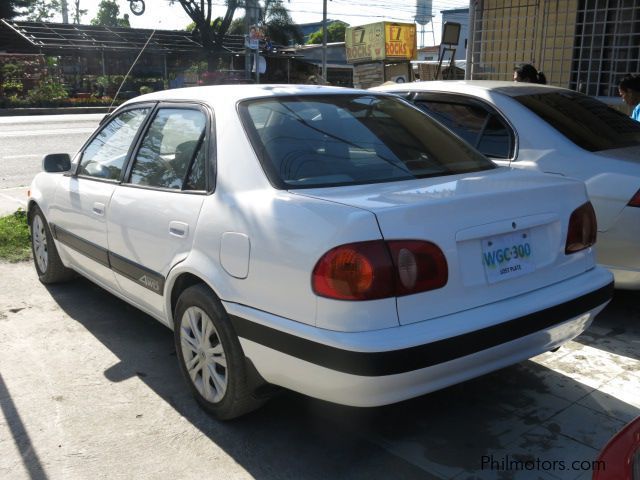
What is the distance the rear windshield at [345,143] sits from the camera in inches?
120

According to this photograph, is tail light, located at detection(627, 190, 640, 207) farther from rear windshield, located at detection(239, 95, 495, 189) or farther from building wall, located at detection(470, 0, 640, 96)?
building wall, located at detection(470, 0, 640, 96)

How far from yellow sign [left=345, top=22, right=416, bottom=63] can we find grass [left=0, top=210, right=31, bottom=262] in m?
7.06

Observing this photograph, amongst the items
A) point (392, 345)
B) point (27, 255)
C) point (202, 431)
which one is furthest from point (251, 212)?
point (27, 255)

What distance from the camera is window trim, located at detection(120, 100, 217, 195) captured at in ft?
10.5

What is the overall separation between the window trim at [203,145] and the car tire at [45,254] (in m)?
1.40

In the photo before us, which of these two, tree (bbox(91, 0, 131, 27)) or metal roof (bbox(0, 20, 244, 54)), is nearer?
metal roof (bbox(0, 20, 244, 54))

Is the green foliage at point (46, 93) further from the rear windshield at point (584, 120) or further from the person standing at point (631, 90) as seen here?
the rear windshield at point (584, 120)

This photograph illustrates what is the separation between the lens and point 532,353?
2.97 metres

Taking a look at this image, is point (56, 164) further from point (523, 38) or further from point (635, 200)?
point (523, 38)

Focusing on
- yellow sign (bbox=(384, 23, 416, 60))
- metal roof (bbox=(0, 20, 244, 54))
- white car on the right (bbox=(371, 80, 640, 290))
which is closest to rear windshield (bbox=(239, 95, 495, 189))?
white car on the right (bbox=(371, 80, 640, 290))

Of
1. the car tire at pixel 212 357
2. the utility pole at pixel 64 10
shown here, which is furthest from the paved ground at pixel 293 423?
the utility pole at pixel 64 10

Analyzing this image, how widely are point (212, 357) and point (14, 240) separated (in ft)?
13.7

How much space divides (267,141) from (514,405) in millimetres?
1820

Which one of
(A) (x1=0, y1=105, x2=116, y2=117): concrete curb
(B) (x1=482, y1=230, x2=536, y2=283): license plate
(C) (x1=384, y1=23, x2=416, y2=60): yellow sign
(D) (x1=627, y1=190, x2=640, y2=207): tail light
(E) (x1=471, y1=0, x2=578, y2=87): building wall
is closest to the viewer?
(B) (x1=482, y1=230, x2=536, y2=283): license plate
